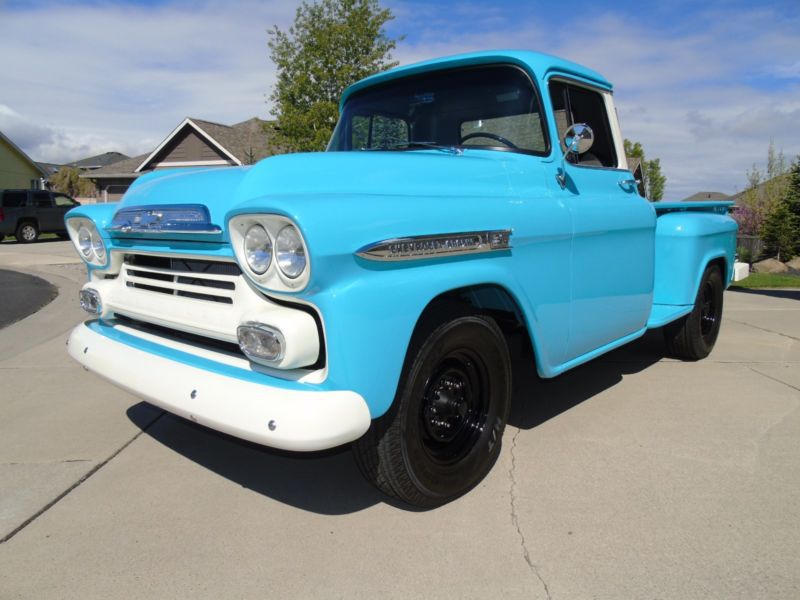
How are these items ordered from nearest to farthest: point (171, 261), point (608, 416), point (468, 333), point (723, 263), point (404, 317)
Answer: point (404, 317) < point (468, 333) < point (171, 261) < point (608, 416) < point (723, 263)

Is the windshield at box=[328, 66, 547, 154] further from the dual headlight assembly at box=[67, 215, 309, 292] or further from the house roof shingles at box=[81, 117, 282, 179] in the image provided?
the house roof shingles at box=[81, 117, 282, 179]

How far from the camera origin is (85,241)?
9.91 ft

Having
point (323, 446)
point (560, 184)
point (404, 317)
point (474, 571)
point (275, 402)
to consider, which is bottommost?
point (474, 571)

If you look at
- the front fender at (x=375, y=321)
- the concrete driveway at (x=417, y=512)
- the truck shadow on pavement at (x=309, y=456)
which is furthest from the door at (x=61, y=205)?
the front fender at (x=375, y=321)

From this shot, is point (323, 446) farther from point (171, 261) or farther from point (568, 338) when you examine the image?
Answer: point (568, 338)

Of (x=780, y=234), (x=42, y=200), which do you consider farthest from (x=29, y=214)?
(x=780, y=234)

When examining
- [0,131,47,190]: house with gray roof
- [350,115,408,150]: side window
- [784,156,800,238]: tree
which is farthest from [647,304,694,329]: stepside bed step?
[0,131,47,190]: house with gray roof

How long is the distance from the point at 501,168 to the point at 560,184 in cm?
45

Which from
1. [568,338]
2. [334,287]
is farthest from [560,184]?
[334,287]

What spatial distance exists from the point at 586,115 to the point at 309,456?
2.50 metres

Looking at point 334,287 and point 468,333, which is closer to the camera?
point 334,287

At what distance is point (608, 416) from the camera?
12.0 feet

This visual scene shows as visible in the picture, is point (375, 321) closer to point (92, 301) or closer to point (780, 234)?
point (92, 301)

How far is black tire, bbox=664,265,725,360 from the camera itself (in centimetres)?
465
